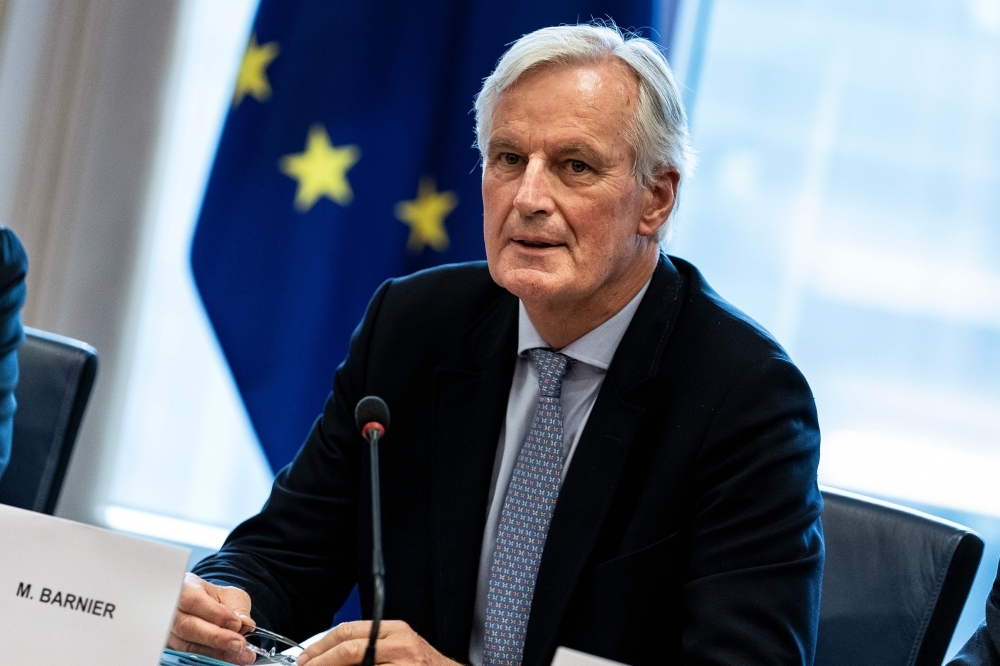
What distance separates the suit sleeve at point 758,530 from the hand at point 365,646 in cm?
39

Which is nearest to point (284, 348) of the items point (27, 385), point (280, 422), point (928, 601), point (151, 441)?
point (280, 422)

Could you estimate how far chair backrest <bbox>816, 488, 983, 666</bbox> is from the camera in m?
1.62

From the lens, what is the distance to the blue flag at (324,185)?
2820 millimetres

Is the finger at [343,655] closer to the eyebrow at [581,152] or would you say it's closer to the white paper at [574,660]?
the white paper at [574,660]

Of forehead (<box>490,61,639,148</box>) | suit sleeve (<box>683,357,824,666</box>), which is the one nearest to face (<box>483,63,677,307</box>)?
forehead (<box>490,61,639,148</box>)

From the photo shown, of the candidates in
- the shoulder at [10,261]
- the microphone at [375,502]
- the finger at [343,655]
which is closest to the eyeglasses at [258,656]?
the finger at [343,655]

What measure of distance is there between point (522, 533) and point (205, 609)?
495 millimetres

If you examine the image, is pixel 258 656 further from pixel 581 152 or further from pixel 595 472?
pixel 581 152

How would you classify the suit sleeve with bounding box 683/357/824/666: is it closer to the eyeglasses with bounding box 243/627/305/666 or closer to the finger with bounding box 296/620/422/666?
the finger with bounding box 296/620/422/666

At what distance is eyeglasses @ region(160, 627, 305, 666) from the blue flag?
1.38m

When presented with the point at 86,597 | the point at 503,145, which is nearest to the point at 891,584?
the point at 503,145

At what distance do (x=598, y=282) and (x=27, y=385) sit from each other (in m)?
1.12

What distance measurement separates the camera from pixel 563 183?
5.63ft

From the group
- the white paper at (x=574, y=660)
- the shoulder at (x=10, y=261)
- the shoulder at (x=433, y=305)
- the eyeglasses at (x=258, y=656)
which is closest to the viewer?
the white paper at (x=574, y=660)
